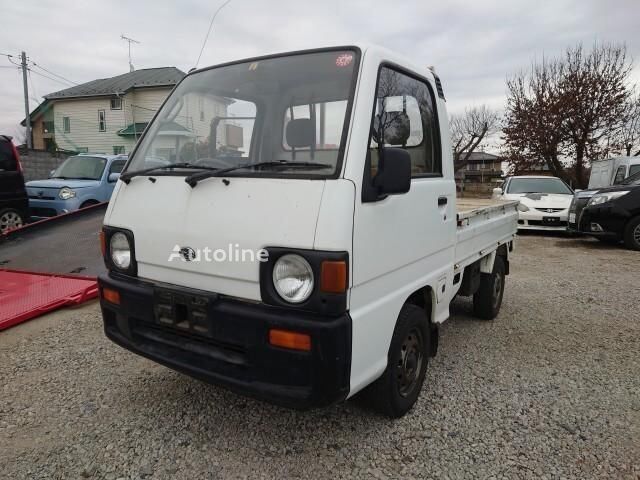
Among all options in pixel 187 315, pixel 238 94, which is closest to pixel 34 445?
pixel 187 315

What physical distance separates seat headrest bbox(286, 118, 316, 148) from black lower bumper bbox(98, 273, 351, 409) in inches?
34.9

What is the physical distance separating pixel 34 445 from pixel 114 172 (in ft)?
24.6

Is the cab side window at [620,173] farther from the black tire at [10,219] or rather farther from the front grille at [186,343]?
the black tire at [10,219]

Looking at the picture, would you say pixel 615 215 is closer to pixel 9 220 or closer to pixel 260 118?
pixel 260 118

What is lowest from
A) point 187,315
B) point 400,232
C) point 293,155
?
point 187,315

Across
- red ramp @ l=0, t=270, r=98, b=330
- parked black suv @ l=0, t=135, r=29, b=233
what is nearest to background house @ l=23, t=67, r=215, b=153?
parked black suv @ l=0, t=135, r=29, b=233

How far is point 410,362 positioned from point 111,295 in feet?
5.94

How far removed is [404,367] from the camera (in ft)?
8.55

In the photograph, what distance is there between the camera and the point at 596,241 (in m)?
10.4

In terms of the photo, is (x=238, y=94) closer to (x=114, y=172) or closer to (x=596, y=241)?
(x=114, y=172)

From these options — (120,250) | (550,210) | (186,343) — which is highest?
(120,250)

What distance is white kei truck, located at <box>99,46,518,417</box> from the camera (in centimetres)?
191

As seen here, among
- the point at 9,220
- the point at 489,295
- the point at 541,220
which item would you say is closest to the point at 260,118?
the point at 489,295

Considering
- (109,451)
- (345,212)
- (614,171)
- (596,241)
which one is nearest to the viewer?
(345,212)
